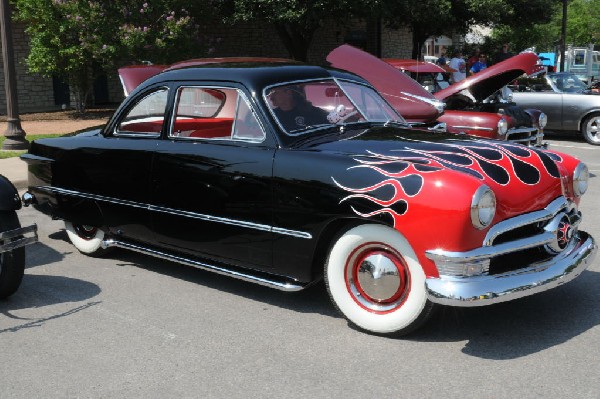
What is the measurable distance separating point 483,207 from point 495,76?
6207 mm

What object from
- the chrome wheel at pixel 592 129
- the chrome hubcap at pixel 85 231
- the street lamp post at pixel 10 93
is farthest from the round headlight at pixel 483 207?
the chrome wheel at pixel 592 129

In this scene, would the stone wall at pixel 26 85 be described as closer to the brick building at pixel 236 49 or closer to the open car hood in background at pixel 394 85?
the brick building at pixel 236 49

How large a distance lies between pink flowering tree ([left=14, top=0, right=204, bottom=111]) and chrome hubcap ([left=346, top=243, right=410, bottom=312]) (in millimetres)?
13802

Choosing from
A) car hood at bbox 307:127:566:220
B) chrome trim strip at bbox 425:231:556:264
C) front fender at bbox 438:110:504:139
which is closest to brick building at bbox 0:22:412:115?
front fender at bbox 438:110:504:139

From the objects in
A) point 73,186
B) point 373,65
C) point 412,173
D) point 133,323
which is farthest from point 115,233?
point 373,65

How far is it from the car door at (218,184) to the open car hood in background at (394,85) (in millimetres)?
3410

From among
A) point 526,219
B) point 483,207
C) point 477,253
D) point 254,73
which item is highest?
point 254,73

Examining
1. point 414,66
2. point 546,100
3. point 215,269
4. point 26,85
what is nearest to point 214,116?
point 215,269

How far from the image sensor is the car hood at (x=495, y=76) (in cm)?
937

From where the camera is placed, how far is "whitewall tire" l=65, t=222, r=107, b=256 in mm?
6008

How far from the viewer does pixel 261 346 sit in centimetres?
410

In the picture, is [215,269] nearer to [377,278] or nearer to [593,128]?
[377,278]

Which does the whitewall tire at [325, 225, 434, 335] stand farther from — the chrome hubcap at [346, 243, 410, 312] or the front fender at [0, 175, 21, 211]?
the front fender at [0, 175, 21, 211]

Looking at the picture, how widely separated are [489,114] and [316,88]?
4.90 meters
